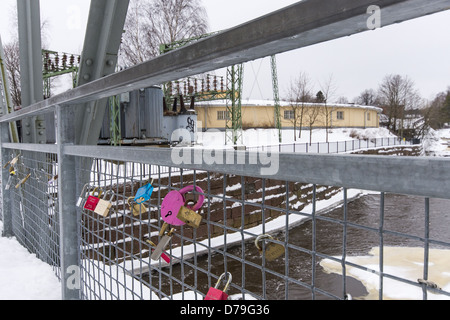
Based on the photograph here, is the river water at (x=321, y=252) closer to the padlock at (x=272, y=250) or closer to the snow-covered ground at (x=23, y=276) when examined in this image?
the snow-covered ground at (x=23, y=276)

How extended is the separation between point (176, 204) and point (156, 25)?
829 inches

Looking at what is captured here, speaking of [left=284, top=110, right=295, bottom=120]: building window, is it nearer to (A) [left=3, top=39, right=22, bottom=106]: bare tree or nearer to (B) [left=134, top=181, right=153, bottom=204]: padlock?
(A) [left=3, top=39, right=22, bottom=106]: bare tree

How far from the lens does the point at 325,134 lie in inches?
1394

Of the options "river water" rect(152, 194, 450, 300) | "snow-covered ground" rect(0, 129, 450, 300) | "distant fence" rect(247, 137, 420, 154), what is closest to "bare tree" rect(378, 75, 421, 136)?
"distant fence" rect(247, 137, 420, 154)

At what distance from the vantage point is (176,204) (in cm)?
106

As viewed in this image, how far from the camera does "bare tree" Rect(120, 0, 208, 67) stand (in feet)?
65.7

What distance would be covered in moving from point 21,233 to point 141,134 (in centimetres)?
838

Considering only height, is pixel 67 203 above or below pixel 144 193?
below

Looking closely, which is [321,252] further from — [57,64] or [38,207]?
[57,64]

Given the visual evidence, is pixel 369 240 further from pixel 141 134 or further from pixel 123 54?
pixel 123 54

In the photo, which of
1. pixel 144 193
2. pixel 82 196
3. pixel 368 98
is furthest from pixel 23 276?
pixel 368 98

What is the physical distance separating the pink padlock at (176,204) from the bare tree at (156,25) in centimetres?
2018

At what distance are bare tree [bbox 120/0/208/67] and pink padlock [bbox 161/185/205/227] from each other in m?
20.2
